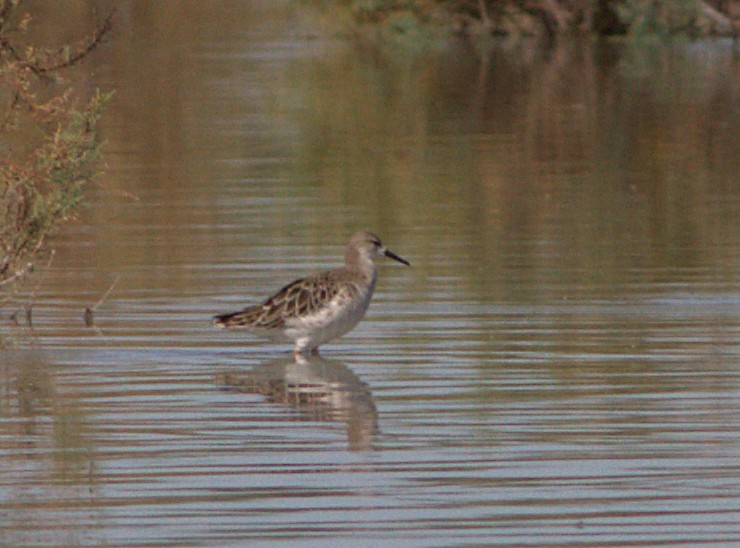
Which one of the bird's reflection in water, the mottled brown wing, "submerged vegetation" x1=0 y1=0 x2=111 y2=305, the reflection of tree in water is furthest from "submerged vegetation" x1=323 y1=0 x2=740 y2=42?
the reflection of tree in water

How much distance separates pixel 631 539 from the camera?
8109mm

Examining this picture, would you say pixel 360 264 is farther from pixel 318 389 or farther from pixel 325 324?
pixel 318 389

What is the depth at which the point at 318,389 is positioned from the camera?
1170 centimetres

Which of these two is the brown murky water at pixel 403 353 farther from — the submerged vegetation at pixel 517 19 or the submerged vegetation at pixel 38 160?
the submerged vegetation at pixel 517 19

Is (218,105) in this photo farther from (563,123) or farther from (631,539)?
(631,539)

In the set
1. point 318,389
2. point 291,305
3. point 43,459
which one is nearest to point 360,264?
point 291,305

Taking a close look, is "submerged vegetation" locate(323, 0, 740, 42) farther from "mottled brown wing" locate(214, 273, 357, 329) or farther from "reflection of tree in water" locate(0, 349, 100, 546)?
"reflection of tree in water" locate(0, 349, 100, 546)

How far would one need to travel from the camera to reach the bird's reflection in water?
10633 millimetres

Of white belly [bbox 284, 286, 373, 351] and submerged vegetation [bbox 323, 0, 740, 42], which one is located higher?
submerged vegetation [bbox 323, 0, 740, 42]

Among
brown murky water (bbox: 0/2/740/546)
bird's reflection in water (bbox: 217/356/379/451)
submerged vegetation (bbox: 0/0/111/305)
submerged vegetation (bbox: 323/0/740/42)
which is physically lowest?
bird's reflection in water (bbox: 217/356/379/451)

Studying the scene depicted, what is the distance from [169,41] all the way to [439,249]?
3607cm

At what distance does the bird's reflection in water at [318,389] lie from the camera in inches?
419

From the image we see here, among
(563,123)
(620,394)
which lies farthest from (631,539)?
(563,123)

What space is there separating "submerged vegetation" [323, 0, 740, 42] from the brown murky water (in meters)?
18.7
